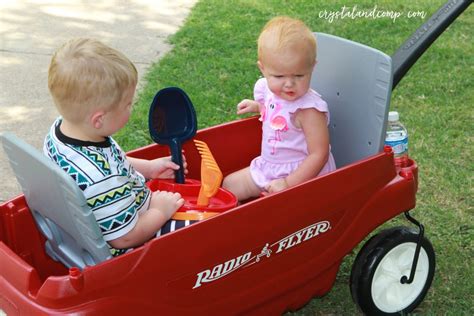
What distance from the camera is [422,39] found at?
100.0 inches

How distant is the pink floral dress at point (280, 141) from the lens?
2.57m

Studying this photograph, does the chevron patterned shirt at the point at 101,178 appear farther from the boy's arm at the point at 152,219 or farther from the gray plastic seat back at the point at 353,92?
the gray plastic seat back at the point at 353,92

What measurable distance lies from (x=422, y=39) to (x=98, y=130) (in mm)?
1149

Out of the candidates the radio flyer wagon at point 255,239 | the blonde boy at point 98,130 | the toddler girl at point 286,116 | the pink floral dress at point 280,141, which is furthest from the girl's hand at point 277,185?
the blonde boy at point 98,130

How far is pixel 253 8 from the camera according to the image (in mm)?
5852

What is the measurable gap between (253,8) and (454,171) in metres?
2.79

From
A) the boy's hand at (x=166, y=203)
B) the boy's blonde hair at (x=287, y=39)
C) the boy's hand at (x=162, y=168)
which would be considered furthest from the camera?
the boy's hand at (x=162, y=168)

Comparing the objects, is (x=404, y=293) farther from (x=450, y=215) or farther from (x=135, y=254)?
(x=135, y=254)

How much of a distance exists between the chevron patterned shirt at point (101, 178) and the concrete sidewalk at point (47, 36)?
1470mm

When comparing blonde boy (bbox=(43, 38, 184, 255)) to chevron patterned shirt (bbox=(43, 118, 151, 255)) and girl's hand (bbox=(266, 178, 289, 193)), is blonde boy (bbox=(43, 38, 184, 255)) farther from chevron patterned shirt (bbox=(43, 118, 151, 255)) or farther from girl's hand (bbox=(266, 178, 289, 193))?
girl's hand (bbox=(266, 178, 289, 193))

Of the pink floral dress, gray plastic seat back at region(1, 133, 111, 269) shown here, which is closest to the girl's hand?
the pink floral dress

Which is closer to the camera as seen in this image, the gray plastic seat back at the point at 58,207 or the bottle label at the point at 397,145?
the gray plastic seat back at the point at 58,207

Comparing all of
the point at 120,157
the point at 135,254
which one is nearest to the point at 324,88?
the point at 120,157

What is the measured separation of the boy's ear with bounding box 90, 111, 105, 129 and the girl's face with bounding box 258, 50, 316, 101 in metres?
0.65
